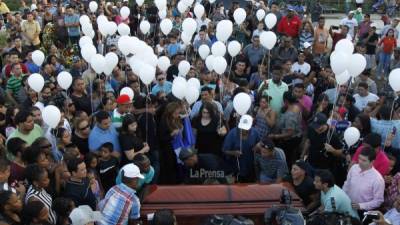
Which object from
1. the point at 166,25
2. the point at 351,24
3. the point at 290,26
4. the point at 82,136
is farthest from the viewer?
the point at 351,24

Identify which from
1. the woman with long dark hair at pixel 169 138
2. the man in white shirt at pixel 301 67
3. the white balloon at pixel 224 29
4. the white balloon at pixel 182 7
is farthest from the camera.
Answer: the white balloon at pixel 182 7

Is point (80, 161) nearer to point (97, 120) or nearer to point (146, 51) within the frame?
point (97, 120)

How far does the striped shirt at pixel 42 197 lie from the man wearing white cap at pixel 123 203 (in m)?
0.40

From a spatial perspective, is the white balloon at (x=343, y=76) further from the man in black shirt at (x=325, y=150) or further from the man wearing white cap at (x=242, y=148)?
the man wearing white cap at (x=242, y=148)

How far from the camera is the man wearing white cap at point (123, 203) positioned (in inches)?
176

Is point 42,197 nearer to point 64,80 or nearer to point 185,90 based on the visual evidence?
point 185,90

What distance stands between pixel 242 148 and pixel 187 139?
67 cm

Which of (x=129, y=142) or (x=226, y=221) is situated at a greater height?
(x=129, y=142)

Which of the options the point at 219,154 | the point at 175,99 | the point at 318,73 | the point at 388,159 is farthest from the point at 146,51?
the point at 388,159

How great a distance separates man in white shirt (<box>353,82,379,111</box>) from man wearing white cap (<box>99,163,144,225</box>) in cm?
371

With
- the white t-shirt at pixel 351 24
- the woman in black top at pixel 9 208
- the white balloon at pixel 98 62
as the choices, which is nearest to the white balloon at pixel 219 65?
the white balloon at pixel 98 62

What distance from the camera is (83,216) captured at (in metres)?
4.12

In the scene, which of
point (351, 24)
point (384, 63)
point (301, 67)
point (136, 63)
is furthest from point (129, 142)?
point (351, 24)

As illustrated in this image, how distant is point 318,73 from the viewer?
8578mm
